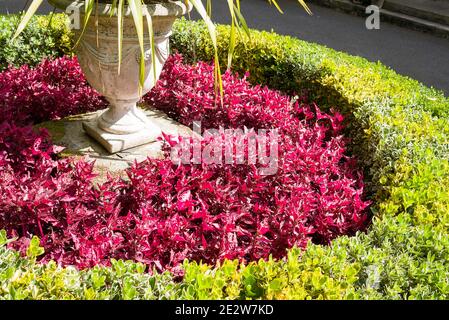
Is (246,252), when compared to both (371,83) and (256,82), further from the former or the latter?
(256,82)

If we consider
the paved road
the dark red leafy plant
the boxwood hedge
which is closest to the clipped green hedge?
the dark red leafy plant

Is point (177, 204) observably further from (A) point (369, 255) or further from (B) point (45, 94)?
(B) point (45, 94)

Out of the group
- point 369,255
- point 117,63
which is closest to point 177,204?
point 117,63

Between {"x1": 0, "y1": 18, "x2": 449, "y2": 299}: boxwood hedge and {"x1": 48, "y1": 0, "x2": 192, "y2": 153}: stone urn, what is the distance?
127 cm

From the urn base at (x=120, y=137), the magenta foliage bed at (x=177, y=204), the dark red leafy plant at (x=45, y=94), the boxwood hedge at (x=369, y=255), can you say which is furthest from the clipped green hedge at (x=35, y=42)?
the boxwood hedge at (x=369, y=255)

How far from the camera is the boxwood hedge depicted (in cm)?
190

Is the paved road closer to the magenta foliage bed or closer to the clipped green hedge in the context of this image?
the magenta foliage bed

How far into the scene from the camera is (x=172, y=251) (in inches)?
98.8

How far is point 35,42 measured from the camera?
187 inches

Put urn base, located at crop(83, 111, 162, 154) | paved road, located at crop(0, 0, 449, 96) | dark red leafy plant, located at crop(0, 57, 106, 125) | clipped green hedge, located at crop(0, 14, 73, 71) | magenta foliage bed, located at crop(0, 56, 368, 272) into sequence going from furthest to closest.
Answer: paved road, located at crop(0, 0, 449, 96) → clipped green hedge, located at crop(0, 14, 73, 71) → dark red leafy plant, located at crop(0, 57, 106, 125) → urn base, located at crop(83, 111, 162, 154) → magenta foliage bed, located at crop(0, 56, 368, 272)

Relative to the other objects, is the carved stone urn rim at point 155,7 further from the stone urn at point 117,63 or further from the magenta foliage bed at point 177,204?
the magenta foliage bed at point 177,204

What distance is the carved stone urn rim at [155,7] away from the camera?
9.39ft
